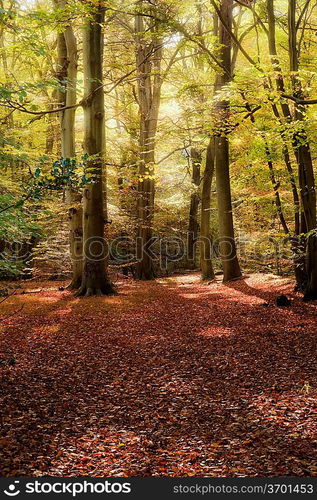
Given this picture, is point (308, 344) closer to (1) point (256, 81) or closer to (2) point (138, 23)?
(1) point (256, 81)

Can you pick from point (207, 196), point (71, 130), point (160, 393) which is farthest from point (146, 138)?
point (160, 393)

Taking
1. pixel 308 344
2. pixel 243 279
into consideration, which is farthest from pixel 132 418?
pixel 243 279

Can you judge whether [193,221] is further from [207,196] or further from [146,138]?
[146,138]

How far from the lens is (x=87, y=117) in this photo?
44.5 ft

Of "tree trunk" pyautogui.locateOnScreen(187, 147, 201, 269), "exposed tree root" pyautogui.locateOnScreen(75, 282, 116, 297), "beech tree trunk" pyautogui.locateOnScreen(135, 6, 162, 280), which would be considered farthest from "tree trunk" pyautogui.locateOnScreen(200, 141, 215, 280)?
"exposed tree root" pyautogui.locateOnScreen(75, 282, 116, 297)

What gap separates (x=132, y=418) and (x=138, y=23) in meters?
18.2

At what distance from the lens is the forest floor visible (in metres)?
3.94

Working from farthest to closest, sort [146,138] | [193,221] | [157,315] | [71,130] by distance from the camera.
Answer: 1. [193,221]
2. [146,138]
3. [71,130]
4. [157,315]

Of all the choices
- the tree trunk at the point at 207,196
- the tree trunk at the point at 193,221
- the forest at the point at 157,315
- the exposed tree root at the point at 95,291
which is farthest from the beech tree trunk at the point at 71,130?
the tree trunk at the point at 193,221

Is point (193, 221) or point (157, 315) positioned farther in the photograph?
point (193, 221)

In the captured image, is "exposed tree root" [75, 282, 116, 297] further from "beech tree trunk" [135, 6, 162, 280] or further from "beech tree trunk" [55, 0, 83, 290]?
"beech tree trunk" [135, 6, 162, 280]

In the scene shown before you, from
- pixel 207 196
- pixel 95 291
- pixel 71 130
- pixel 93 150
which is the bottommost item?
pixel 95 291

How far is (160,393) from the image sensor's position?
18.9 feet

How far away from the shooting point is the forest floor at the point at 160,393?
3941 millimetres
